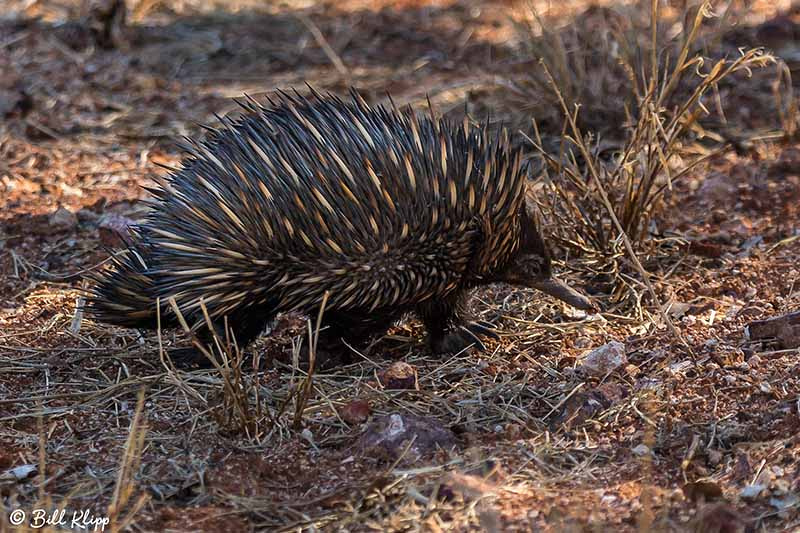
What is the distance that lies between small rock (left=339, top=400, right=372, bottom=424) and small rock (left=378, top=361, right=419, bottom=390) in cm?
24

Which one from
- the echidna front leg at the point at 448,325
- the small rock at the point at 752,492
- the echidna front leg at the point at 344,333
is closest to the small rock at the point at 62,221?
the echidna front leg at the point at 344,333

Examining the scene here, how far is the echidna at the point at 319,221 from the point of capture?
4086 millimetres

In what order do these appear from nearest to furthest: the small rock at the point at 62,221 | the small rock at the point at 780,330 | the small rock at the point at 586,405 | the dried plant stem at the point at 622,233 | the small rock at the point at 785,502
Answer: the small rock at the point at 785,502 → the small rock at the point at 586,405 → the dried plant stem at the point at 622,233 → the small rock at the point at 780,330 → the small rock at the point at 62,221

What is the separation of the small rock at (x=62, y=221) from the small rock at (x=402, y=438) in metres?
2.66

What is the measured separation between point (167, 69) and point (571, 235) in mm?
3946

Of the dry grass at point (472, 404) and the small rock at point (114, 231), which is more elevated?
the small rock at point (114, 231)

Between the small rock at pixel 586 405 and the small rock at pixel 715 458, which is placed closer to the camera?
the small rock at pixel 715 458

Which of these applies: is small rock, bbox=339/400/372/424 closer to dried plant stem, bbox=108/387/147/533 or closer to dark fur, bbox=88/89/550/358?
dark fur, bbox=88/89/550/358

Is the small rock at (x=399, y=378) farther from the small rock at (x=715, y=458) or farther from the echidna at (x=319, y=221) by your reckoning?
the small rock at (x=715, y=458)

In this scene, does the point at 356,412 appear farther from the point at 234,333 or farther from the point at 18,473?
the point at 18,473

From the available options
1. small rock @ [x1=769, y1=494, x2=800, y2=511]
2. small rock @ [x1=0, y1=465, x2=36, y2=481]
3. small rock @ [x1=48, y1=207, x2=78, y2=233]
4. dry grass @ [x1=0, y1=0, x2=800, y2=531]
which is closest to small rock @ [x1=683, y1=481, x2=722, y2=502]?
dry grass @ [x1=0, y1=0, x2=800, y2=531]

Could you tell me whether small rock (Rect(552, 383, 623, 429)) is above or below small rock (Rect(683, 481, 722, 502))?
below

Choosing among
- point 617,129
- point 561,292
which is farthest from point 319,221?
point 617,129

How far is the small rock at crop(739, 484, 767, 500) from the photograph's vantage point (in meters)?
3.32
